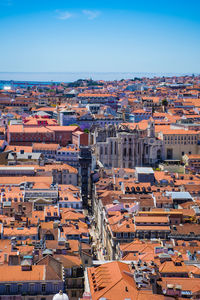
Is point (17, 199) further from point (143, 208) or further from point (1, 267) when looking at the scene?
point (1, 267)

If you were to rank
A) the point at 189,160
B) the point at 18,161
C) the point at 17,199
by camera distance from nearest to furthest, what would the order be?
the point at 17,199 → the point at 18,161 → the point at 189,160

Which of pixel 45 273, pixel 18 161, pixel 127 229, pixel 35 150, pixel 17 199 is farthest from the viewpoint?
pixel 35 150

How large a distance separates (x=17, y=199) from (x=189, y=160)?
3684cm

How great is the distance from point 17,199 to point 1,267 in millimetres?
22709

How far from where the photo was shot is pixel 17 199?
55.8m

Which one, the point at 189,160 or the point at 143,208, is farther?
the point at 189,160

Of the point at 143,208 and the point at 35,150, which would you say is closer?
the point at 143,208

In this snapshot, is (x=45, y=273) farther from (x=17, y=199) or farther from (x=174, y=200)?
(x=174, y=200)

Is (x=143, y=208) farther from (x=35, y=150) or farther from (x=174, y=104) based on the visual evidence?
(x=174, y=104)

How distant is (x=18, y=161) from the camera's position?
240ft

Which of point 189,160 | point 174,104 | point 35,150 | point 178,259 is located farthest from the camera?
point 174,104

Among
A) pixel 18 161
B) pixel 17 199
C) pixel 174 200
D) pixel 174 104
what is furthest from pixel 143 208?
pixel 174 104

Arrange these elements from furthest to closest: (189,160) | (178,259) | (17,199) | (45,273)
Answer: (189,160), (17,199), (178,259), (45,273)

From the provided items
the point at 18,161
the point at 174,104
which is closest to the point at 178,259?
the point at 18,161
